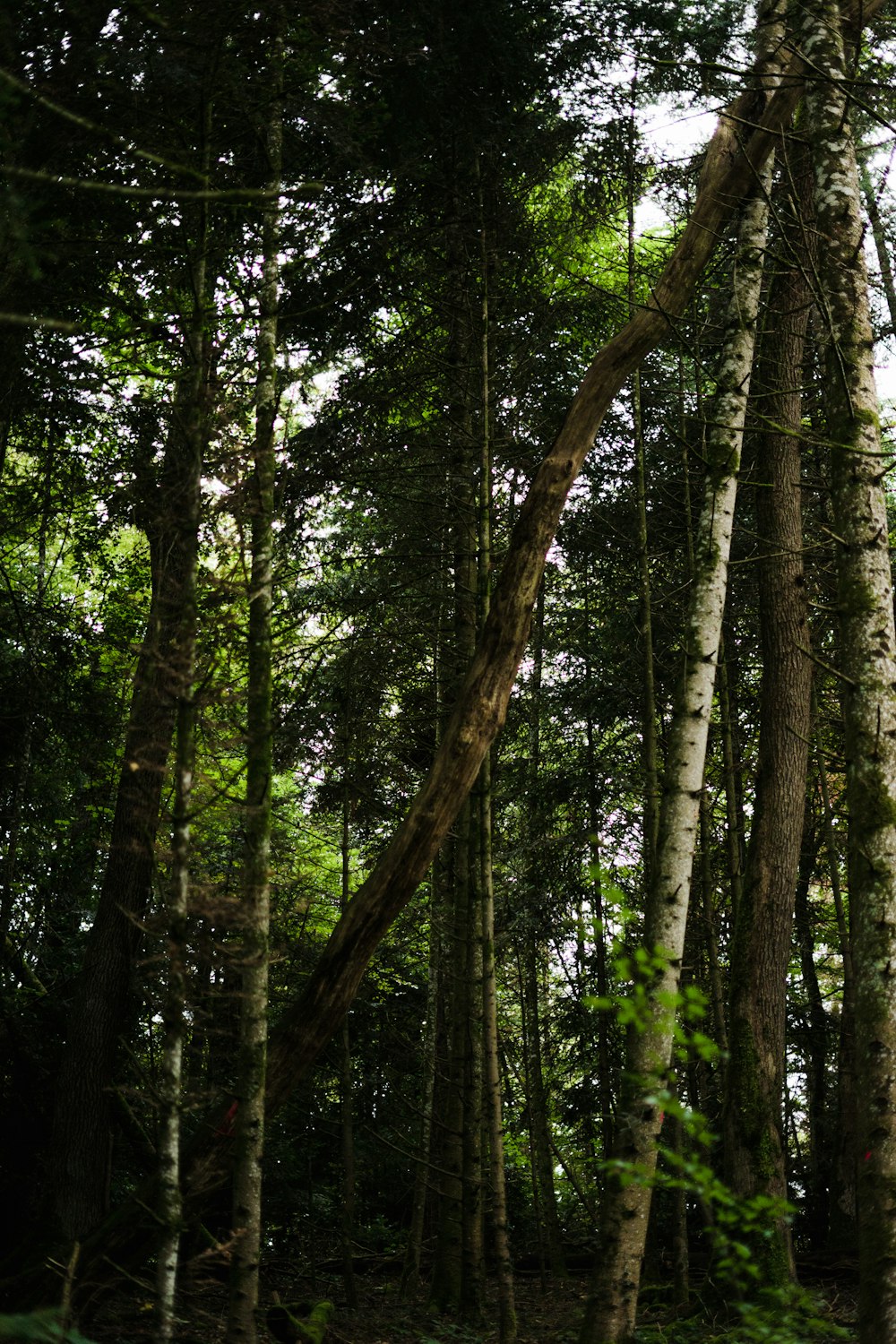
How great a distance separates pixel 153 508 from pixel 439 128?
4.28 metres

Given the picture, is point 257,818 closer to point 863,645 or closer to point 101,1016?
point 863,645

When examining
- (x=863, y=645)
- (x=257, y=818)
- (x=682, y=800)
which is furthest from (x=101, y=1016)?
(x=863, y=645)

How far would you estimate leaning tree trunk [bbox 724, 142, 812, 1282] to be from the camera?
7.60m

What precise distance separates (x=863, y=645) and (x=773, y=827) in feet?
13.1

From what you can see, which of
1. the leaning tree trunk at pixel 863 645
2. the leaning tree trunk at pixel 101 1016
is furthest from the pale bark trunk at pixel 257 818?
the leaning tree trunk at pixel 863 645

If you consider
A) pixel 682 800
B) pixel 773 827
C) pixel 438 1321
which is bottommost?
pixel 438 1321

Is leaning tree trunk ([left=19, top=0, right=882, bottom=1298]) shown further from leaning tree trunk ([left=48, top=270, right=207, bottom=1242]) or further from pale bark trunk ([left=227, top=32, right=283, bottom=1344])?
leaning tree trunk ([left=48, top=270, right=207, bottom=1242])

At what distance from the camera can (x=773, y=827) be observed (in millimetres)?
8375

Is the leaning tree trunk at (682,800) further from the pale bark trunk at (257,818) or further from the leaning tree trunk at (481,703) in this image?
the pale bark trunk at (257,818)

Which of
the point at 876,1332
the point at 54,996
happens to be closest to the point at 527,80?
the point at 876,1332

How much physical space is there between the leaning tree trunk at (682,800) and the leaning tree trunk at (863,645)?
1.58 feet

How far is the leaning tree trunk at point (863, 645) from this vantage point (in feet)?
13.3

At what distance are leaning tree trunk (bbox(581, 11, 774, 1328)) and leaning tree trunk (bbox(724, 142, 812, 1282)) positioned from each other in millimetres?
747

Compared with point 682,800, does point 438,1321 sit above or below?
below
